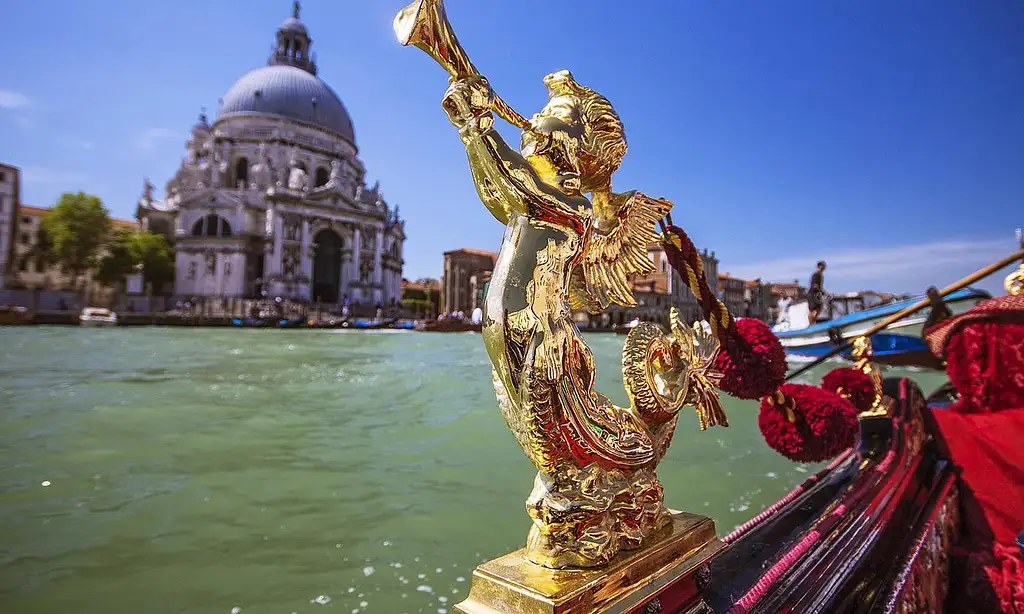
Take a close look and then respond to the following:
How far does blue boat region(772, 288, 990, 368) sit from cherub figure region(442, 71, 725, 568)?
398cm

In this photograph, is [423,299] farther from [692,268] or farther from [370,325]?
[692,268]

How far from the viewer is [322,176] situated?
1326 inches

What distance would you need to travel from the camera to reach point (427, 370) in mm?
7309

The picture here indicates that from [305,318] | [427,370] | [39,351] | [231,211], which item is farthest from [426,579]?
[231,211]

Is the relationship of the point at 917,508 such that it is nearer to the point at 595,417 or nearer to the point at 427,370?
the point at 595,417

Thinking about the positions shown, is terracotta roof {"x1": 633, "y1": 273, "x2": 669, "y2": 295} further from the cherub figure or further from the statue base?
the statue base

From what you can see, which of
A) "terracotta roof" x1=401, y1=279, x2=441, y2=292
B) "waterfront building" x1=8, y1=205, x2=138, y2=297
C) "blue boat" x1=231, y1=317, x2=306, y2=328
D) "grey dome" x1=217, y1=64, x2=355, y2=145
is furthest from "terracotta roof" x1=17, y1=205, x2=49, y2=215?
"terracotta roof" x1=401, y1=279, x2=441, y2=292

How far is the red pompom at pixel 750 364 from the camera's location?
47.6 inches

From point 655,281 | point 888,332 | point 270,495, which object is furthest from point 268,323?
point 655,281

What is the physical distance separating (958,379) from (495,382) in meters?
1.79

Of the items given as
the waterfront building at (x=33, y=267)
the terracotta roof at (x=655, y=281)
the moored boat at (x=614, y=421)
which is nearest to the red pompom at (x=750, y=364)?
the moored boat at (x=614, y=421)

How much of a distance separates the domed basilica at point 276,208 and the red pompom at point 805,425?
29.5 m

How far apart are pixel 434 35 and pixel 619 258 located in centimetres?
40

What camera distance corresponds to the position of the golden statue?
603 mm
